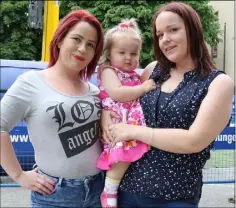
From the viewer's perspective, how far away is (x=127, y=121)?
2021 mm

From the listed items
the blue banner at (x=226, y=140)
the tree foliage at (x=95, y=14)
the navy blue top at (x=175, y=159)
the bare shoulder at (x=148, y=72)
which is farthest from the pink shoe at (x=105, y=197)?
the tree foliage at (x=95, y=14)

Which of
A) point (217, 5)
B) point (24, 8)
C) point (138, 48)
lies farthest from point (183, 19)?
point (217, 5)

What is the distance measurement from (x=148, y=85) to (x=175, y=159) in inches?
16.4

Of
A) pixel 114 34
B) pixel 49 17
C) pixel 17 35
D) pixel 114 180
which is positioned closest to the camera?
pixel 114 180

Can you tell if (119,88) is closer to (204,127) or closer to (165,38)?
(165,38)

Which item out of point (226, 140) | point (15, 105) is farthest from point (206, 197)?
point (15, 105)

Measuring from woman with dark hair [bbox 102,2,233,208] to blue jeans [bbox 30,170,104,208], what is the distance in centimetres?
19

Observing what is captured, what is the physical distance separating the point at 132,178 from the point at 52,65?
77cm

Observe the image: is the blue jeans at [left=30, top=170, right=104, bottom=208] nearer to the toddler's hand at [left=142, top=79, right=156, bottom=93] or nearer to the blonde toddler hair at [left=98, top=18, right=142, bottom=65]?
the toddler's hand at [left=142, top=79, right=156, bottom=93]

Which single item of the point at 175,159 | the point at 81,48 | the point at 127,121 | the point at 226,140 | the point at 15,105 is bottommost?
the point at 226,140

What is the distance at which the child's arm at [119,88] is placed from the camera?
2.01 metres

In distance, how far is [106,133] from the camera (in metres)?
2.04

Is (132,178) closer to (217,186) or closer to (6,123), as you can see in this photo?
(6,123)

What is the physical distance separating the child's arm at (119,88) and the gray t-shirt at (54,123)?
0.15 metres
